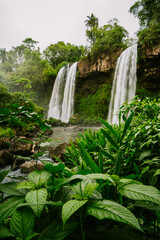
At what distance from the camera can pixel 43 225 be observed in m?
0.63

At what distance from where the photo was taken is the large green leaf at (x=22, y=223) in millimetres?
518

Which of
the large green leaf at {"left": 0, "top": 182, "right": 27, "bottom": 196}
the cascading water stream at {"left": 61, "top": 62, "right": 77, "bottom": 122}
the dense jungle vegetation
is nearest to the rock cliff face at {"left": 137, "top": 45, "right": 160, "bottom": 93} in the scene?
the cascading water stream at {"left": 61, "top": 62, "right": 77, "bottom": 122}

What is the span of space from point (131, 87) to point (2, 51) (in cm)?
4622

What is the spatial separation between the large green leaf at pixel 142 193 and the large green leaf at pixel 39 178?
0.39m

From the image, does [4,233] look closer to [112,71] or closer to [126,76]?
[126,76]

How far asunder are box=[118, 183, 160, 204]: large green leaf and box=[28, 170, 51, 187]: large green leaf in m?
0.39

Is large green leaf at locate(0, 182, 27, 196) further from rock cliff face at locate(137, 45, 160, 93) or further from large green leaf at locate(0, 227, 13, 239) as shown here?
rock cliff face at locate(137, 45, 160, 93)

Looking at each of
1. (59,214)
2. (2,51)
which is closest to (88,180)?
(59,214)

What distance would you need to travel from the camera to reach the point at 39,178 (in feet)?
2.35

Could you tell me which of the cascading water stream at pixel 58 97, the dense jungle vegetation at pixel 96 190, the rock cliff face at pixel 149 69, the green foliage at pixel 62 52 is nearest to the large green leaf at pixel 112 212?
the dense jungle vegetation at pixel 96 190

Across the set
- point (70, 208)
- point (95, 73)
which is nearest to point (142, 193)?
point (70, 208)

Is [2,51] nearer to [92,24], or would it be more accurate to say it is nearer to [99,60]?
[92,24]

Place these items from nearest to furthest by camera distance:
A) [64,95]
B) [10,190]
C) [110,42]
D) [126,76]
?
[10,190] < [126,76] < [110,42] < [64,95]

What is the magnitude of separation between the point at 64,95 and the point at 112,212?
21.6 meters
